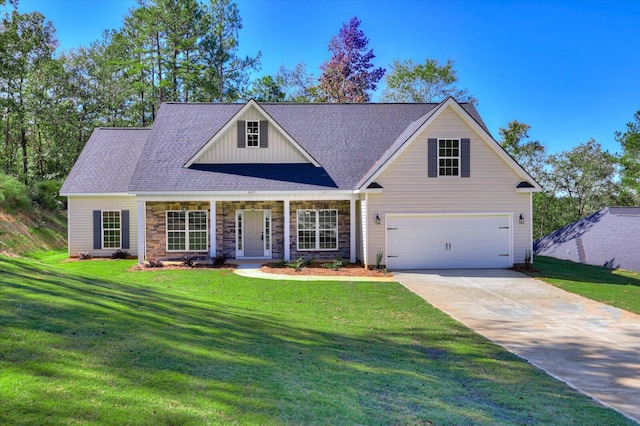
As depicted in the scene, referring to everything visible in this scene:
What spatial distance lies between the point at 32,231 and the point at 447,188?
21.0 metres

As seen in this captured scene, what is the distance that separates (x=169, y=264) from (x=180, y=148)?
5.45 meters

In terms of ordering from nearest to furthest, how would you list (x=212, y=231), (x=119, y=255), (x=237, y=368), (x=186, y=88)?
(x=237, y=368)
(x=212, y=231)
(x=119, y=255)
(x=186, y=88)

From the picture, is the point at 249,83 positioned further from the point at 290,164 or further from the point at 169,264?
the point at 169,264

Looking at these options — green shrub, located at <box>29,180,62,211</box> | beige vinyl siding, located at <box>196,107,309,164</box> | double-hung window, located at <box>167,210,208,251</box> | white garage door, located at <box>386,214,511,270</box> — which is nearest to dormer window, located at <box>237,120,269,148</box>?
beige vinyl siding, located at <box>196,107,309,164</box>

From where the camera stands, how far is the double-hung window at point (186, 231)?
59.6 ft

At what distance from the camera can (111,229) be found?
1983 cm

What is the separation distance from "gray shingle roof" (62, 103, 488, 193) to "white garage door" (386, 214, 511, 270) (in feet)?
9.31

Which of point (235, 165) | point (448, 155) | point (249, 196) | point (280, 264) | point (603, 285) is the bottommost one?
point (603, 285)

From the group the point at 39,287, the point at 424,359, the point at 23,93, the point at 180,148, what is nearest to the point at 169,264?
the point at 180,148

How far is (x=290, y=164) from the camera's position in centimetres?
1886

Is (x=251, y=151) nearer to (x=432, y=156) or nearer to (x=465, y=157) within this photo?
(x=432, y=156)

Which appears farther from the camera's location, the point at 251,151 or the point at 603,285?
the point at 251,151

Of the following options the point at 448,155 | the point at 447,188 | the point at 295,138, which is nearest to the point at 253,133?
the point at 295,138

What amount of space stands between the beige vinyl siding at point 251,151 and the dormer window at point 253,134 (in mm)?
176
